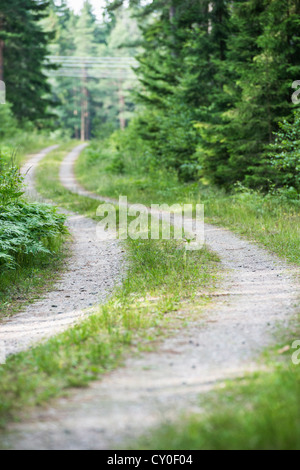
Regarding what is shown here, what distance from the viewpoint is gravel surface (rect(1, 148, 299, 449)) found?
2.98 meters

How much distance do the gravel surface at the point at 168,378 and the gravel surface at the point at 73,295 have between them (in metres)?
1.72

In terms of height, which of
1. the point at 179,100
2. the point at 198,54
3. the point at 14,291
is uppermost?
the point at 198,54

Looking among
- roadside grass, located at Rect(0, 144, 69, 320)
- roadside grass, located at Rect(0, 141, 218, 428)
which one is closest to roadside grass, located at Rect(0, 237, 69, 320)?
roadside grass, located at Rect(0, 144, 69, 320)

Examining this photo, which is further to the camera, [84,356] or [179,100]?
[179,100]

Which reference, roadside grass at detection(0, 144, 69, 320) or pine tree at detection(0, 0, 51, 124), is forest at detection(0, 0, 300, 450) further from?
pine tree at detection(0, 0, 51, 124)

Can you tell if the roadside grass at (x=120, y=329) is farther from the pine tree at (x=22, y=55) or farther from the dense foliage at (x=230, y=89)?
the pine tree at (x=22, y=55)

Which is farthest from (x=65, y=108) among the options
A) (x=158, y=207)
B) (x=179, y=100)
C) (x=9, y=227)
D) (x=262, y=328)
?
(x=262, y=328)

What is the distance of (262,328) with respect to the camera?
4.65 metres

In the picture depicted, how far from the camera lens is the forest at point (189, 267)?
124 inches

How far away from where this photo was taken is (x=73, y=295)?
7332mm

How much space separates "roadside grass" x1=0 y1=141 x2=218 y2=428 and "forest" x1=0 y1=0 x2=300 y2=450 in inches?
0.8

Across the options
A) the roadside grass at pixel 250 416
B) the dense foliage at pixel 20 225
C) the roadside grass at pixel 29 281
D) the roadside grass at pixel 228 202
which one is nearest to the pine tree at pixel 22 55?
the roadside grass at pixel 228 202
